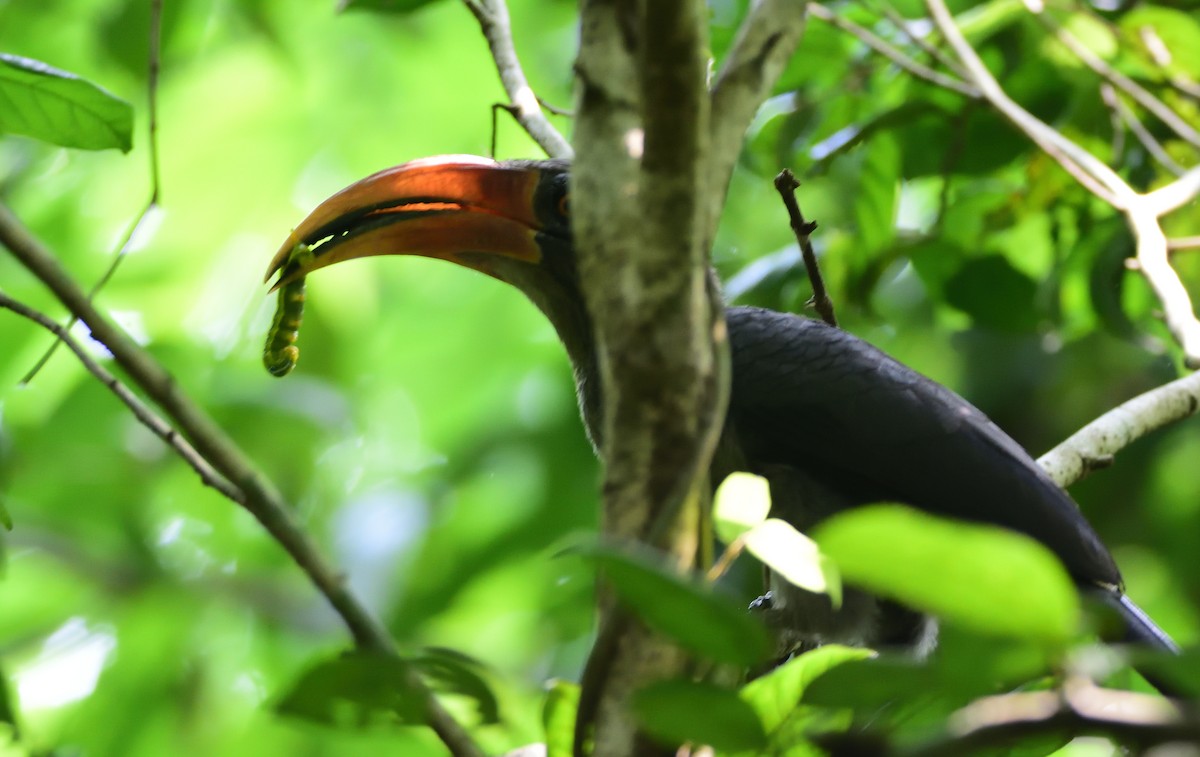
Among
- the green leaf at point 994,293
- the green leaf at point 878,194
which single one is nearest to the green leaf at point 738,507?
the green leaf at point 878,194

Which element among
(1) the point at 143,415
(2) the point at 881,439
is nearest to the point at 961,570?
(1) the point at 143,415

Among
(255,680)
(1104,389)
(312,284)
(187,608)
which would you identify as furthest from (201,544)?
(1104,389)

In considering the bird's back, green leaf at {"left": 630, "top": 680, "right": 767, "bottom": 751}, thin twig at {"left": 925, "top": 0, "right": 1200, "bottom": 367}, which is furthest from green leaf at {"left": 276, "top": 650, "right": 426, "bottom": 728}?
thin twig at {"left": 925, "top": 0, "right": 1200, "bottom": 367}

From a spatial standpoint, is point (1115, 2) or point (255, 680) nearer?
point (1115, 2)

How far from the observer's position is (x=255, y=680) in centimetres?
538

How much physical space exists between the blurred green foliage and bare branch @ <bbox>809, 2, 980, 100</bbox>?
0.09m

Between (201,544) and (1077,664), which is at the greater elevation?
(201,544)

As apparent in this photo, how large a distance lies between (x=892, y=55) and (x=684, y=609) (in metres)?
3.13

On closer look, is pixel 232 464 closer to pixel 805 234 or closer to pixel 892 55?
pixel 805 234

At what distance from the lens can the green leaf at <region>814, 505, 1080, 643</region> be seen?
3.30 ft

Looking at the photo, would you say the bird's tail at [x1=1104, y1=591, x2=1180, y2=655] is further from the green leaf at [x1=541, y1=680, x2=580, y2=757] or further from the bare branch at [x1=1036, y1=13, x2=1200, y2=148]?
the bare branch at [x1=1036, y1=13, x2=1200, y2=148]

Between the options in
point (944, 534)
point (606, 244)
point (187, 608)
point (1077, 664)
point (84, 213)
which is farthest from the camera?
point (84, 213)

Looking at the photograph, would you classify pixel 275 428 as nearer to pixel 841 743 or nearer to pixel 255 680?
pixel 255 680

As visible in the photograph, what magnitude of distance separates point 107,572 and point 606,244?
14.0 feet
